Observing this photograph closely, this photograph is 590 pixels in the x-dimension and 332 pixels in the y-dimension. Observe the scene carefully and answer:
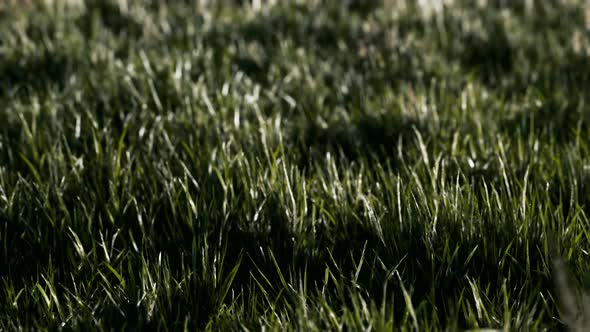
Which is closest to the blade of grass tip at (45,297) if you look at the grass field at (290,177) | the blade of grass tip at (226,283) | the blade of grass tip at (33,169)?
the grass field at (290,177)

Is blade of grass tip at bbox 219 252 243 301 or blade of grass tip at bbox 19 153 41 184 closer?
blade of grass tip at bbox 219 252 243 301

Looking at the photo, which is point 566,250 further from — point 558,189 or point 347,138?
point 347,138

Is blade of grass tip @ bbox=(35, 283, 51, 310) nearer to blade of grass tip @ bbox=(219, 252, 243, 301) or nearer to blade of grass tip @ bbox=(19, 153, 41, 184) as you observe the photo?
blade of grass tip @ bbox=(219, 252, 243, 301)

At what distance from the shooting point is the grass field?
4.60 ft

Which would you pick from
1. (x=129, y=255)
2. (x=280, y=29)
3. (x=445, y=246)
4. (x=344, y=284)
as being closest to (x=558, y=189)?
(x=445, y=246)

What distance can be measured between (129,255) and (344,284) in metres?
0.48

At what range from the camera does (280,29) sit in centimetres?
334

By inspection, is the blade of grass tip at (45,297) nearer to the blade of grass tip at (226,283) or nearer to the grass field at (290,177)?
the grass field at (290,177)

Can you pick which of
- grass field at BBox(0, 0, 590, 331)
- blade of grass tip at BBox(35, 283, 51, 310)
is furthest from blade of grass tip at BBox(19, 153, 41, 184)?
blade of grass tip at BBox(35, 283, 51, 310)

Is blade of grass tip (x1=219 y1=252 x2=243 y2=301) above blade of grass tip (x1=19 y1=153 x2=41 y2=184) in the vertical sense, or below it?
below

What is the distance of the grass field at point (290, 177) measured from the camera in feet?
4.60

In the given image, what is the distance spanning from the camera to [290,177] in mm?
1859

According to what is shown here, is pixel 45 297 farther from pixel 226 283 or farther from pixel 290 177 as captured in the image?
pixel 290 177

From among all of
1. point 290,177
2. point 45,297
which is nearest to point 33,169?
point 45,297
